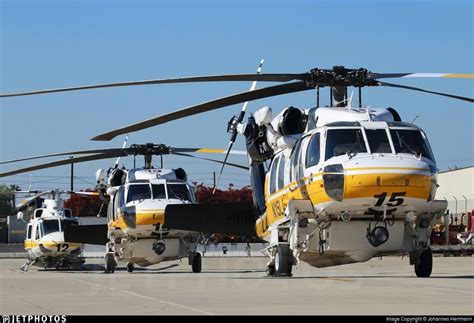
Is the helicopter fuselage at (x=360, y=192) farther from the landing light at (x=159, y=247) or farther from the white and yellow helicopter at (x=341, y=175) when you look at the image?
the landing light at (x=159, y=247)

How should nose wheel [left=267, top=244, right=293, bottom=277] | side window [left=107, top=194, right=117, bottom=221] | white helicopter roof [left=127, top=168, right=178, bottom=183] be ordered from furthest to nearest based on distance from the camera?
1. side window [left=107, top=194, right=117, bottom=221]
2. white helicopter roof [left=127, top=168, right=178, bottom=183]
3. nose wheel [left=267, top=244, right=293, bottom=277]

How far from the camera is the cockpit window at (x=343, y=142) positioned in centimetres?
1912

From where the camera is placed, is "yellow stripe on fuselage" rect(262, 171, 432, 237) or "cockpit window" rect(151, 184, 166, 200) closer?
"yellow stripe on fuselage" rect(262, 171, 432, 237)

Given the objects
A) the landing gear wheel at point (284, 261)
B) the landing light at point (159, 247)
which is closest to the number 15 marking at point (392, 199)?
the landing gear wheel at point (284, 261)

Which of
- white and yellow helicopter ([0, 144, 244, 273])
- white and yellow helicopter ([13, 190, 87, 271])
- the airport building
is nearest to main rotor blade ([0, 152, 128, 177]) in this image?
Result: white and yellow helicopter ([0, 144, 244, 273])

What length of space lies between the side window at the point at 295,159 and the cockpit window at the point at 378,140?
5.98ft

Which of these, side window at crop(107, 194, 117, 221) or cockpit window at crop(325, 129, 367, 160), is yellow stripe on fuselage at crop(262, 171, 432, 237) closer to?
cockpit window at crop(325, 129, 367, 160)

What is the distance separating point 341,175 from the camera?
18.6m

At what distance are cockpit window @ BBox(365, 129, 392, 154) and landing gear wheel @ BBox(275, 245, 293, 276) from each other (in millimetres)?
2984

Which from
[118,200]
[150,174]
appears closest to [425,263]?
[150,174]

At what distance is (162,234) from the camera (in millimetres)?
32281

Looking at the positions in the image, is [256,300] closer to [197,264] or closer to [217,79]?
[217,79]

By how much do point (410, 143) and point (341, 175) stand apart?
1.82 m

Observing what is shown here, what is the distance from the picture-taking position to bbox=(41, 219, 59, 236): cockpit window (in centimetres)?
4447
